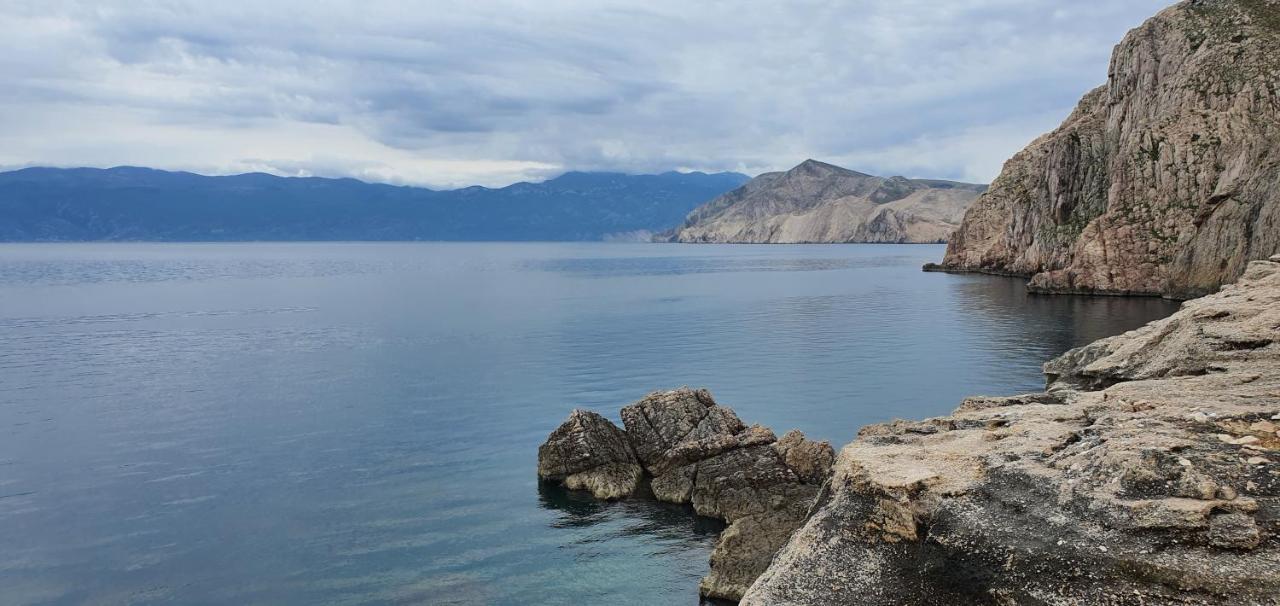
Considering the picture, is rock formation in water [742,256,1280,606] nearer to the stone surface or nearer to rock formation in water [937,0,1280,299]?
the stone surface

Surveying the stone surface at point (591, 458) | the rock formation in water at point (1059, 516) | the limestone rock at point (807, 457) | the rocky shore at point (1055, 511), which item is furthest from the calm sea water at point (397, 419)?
the rock formation in water at point (1059, 516)

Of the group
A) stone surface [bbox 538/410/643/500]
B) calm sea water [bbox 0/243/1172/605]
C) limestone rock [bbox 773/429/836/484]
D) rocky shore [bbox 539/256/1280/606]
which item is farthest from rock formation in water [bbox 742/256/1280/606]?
stone surface [bbox 538/410/643/500]

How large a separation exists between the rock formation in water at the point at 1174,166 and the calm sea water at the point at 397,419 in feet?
33.1

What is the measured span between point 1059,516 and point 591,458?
68.0 ft

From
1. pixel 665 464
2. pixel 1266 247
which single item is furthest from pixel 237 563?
pixel 1266 247

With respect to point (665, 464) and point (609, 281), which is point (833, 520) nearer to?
point (665, 464)

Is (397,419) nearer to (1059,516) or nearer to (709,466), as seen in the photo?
(709,466)

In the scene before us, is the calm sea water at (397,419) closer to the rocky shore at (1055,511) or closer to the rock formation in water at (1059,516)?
the rocky shore at (1055,511)

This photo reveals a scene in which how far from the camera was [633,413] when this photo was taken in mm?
35531

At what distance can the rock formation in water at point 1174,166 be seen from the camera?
8762cm

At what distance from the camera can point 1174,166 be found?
106 metres

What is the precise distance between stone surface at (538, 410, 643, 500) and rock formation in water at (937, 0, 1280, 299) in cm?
7453

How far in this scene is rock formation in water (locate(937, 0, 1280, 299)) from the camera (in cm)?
8762

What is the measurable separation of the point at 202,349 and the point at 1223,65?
12503 cm
